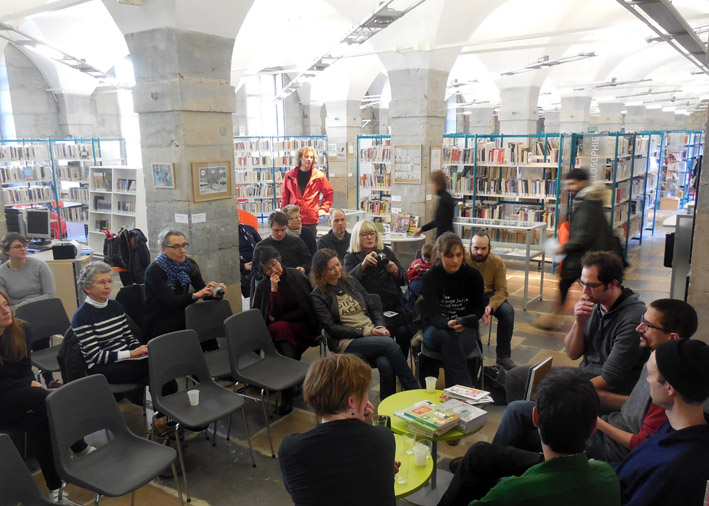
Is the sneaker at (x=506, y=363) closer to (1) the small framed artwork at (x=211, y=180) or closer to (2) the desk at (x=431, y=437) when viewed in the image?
(2) the desk at (x=431, y=437)

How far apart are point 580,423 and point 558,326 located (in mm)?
4731

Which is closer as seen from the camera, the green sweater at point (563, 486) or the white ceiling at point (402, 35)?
the green sweater at point (563, 486)

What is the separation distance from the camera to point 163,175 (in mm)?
5105

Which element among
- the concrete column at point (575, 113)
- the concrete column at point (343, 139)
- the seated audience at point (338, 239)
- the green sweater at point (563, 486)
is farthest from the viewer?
the concrete column at point (575, 113)

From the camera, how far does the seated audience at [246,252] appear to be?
231 inches

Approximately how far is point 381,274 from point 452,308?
2.80 feet

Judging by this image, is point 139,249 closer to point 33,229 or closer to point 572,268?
point 33,229

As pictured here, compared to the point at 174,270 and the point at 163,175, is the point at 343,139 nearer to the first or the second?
the point at 163,175

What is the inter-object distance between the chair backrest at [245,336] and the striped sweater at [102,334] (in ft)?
2.16

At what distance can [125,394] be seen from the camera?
3.67m

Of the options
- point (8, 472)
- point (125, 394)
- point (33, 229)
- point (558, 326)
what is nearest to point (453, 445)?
point (125, 394)

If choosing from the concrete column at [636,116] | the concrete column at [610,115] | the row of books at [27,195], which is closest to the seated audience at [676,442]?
the row of books at [27,195]

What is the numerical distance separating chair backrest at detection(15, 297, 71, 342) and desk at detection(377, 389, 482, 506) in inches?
110

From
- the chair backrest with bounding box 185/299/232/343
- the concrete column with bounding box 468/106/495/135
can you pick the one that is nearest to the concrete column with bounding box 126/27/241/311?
the chair backrest with bounding box 185/299/232/343
